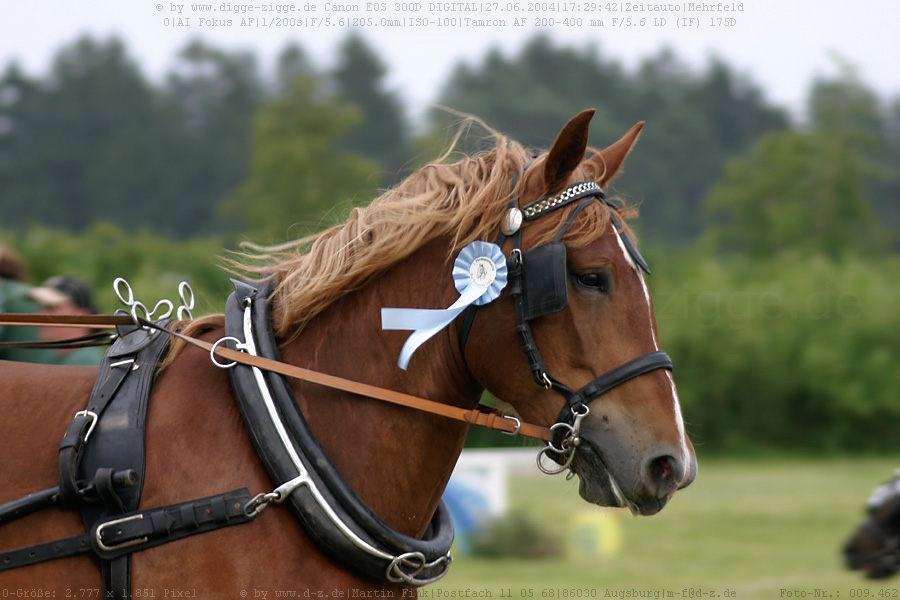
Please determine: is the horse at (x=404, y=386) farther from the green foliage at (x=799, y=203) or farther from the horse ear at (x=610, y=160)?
the green foliage at (x=799, y=203)

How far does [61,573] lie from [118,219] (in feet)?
121

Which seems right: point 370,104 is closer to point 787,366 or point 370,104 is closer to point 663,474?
point 787,366

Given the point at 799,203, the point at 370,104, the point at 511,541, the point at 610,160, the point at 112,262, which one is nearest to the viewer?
the point at 610,160

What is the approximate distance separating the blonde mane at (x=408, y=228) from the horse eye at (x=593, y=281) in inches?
3.5

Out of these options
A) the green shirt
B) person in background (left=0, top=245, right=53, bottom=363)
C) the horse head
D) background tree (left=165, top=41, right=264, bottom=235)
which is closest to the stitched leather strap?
the horse head

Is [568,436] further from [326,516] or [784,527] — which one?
[784,527]

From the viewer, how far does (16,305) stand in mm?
4918

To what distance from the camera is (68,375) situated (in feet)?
8.32

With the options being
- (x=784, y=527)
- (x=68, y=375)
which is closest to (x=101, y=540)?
(x=68, y=375)

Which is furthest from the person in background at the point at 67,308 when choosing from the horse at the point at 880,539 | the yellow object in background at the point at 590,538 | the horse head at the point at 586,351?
the yellow object in background at the point at 590,538

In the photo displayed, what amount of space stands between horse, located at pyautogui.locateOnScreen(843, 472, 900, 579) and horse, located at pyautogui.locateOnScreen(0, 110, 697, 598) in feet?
8.07

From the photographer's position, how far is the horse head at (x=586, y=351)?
7.64ft

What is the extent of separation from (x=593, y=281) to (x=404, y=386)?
583 millimetres

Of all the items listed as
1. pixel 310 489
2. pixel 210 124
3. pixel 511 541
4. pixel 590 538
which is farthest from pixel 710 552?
pixel 210 124
